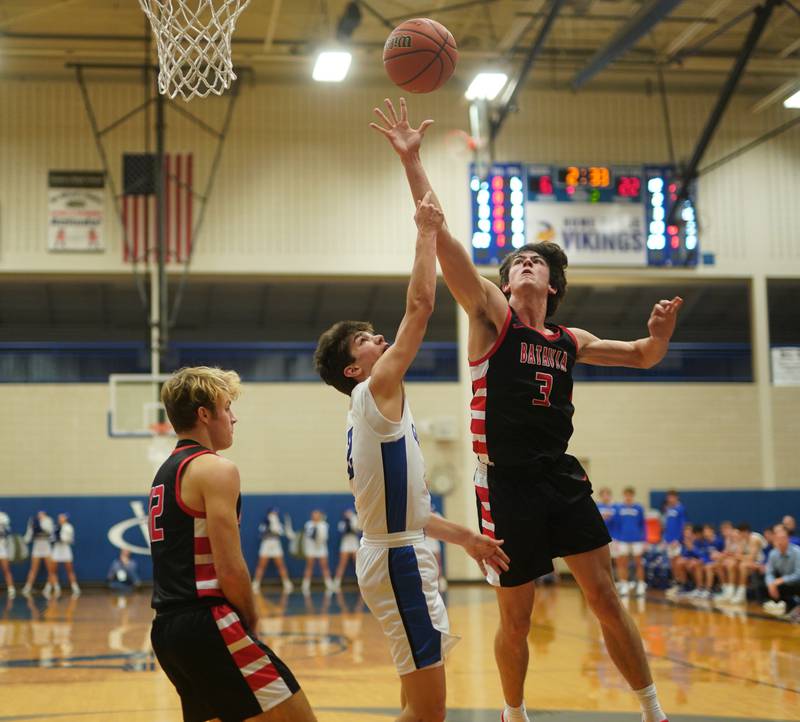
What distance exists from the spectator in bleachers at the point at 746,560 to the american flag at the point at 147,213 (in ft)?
35.6

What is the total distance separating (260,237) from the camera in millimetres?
19062

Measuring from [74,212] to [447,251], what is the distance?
15.4 m

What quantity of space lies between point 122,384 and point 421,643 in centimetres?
1375

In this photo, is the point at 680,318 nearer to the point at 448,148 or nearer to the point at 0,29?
the point at 448,148

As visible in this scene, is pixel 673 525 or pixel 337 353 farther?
pixel 673 525

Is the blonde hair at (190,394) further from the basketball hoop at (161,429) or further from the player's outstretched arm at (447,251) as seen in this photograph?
the basketball hoop at (161,429)

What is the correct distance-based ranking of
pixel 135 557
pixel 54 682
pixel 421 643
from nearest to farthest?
pixel 421 643
pixel 54 682
pixel 135 557

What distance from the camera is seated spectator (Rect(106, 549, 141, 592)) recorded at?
18.0 metres

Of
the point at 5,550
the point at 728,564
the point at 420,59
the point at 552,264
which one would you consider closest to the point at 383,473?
the point at 552,264

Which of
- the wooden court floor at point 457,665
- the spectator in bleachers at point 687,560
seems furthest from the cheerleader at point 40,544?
the spectator in bleachers at point 687,560

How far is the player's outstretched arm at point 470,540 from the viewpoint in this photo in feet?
14.1

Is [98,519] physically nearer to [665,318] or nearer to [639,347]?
[639,347]

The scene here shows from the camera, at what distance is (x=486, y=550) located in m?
4.37

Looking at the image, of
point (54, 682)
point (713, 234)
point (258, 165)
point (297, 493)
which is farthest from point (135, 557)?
point (713, 234)
